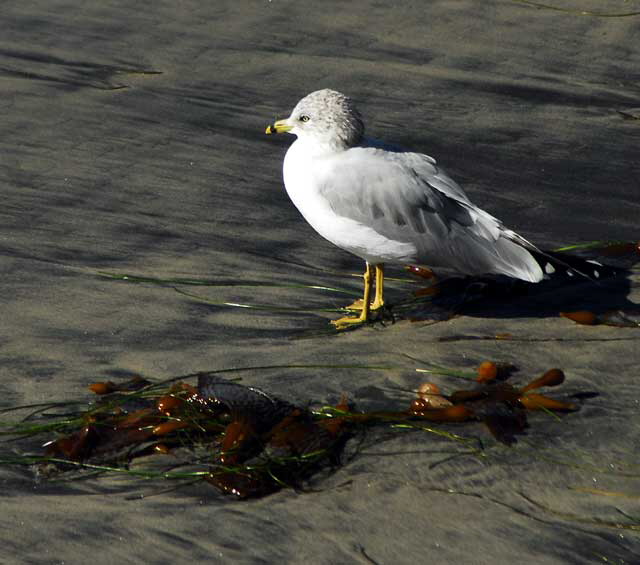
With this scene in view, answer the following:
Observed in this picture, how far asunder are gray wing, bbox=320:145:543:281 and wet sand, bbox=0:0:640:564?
0.26 metres

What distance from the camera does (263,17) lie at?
845 centimetres

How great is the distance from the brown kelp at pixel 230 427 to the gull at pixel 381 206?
0.96 m

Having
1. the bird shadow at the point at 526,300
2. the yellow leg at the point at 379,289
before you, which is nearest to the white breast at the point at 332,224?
the yellow leg at the point at 379,289

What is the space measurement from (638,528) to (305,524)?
99cm

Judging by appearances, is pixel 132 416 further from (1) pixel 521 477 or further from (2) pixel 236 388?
(1) pixel 521 477

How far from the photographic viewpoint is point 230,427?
3.58 metres

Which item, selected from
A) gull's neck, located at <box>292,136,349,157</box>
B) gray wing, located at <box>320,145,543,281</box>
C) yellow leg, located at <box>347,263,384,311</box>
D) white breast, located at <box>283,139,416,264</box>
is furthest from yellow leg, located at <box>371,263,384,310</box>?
gull's neck, located at <box>292,136,349,157</box>

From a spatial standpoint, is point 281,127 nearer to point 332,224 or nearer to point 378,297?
point 332,224

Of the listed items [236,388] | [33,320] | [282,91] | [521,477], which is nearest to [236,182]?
[282,91]

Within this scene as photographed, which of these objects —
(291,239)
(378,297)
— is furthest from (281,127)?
(378,297)

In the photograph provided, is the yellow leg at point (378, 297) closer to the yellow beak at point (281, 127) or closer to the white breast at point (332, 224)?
the white breast at point (332, 224)

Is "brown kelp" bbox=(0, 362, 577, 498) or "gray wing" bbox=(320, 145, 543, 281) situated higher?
"gray wing" bbox=(320, 145, 543, 281)

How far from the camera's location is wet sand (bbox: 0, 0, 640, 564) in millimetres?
3213

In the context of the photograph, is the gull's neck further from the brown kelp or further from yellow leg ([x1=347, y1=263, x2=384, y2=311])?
the brown kelp
